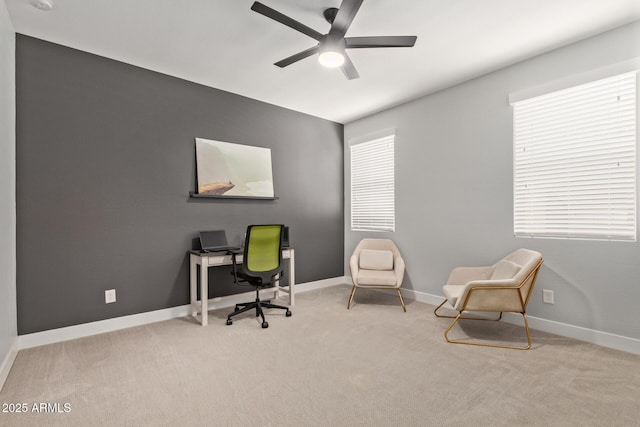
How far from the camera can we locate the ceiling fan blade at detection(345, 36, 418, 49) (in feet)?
7.54

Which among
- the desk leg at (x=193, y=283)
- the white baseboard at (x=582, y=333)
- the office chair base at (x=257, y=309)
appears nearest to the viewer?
the white baseboard at (x=582, y=333)

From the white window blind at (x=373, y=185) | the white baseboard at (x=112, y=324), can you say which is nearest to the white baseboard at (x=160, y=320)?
the white baseboard at (x=112, y=324)

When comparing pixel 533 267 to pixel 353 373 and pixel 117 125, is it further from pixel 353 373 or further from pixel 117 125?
pixel 117 125

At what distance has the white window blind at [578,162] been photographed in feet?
8.51

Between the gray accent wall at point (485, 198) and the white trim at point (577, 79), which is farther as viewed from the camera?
the gray accent wall at point (485, 198)

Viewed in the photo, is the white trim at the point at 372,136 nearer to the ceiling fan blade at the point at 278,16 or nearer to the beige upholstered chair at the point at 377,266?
the beige upholstered chair at the point at 377,266

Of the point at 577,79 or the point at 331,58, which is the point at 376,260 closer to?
the point at 331,58

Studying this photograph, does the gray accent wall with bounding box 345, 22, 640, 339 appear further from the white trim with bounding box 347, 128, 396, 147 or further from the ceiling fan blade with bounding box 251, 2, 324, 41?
the ceiling fan blade with bounding box 251, 2, 324, 41

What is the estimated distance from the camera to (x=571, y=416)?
5.79 ft

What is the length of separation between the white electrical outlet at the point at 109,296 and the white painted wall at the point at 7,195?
2.14ft

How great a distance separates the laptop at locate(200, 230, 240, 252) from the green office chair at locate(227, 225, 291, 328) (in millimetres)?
293

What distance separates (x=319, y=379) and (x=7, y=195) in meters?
2.72

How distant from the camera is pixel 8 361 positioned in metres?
2.31

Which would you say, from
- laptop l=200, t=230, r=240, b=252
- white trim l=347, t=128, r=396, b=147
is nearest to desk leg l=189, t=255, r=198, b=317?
laptop l=200, t=230, r=240, b=252
